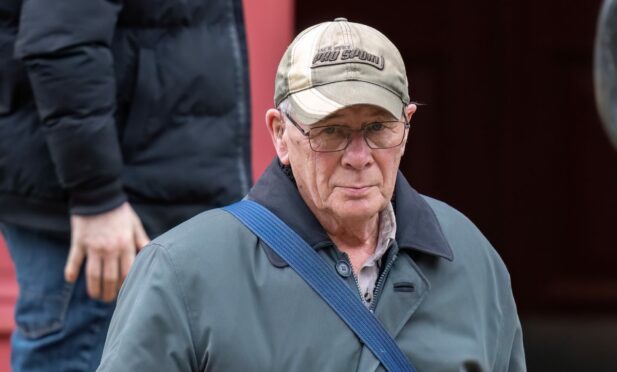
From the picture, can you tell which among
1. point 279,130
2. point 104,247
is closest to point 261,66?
point 104,247

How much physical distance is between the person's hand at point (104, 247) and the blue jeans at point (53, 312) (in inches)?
1.9

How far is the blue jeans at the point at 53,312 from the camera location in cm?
369

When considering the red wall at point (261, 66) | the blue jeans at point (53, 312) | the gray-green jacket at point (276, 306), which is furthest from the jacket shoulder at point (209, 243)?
the red wall at point (261, 66)

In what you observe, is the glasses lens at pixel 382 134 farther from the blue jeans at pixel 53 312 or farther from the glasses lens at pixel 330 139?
the blue jeans at pixel 53 312

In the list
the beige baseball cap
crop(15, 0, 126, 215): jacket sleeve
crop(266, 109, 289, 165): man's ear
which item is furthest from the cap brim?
crop(15, 0, 126, 215): jacket sleeve

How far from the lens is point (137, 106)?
12.2 ft

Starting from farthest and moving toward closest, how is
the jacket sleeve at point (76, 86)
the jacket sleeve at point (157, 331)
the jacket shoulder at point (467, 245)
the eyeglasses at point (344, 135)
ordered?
the jacket sleeve at point (76, 86), the jacket shoulder at point (467, 245), the eyeglasses at point (344, 135), the jacket sleeve at point (157, 331)

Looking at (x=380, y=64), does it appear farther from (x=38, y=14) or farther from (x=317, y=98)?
(x=38, y=14)

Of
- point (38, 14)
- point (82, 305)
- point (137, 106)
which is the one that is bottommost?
point (82, 305)

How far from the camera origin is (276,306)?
2.77 m

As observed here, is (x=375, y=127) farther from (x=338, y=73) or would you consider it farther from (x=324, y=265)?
(x=324, y=265)

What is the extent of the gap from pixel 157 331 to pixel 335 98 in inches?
19.0

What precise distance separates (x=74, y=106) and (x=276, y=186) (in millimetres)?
777

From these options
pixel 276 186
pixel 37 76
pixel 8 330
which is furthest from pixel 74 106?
pixel 8 330
